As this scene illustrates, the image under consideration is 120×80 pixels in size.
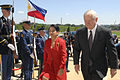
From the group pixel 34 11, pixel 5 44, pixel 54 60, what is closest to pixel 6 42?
pixel 5 44

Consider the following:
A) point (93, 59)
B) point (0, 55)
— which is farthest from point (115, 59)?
point (0, 55)

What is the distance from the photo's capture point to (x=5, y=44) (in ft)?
13.9

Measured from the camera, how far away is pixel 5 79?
4.37 m

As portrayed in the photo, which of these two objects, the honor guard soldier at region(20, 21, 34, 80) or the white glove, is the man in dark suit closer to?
the white glove

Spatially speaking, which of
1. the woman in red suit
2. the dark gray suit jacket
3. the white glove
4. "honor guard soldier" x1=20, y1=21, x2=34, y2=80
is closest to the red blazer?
the woman in red suit

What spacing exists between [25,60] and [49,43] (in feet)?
5.49

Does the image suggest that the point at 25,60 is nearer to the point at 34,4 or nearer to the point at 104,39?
the point at 34,4

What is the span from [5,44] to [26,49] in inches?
36.2

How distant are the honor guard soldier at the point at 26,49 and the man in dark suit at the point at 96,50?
2.51 meters

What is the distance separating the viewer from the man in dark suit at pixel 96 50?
284cm

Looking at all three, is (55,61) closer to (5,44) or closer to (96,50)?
(96,50)

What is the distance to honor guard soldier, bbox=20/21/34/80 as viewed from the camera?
502cm

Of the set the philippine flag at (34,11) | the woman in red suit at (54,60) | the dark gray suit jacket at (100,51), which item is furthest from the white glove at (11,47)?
the philippine flag at (34,11)

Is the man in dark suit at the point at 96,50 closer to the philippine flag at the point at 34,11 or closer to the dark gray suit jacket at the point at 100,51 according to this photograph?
the dark gray suit jacket at the point at 100,51
